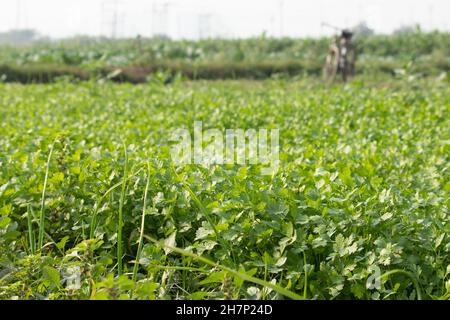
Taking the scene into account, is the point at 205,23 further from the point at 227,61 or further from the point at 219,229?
the point at 219,229

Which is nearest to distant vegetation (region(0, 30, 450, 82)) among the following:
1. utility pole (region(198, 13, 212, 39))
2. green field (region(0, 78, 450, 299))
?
green field (region(0, 78, 450, 299))

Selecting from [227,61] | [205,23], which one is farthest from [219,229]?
[205,23]

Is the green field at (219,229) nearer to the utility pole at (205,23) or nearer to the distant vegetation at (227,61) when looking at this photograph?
the distant vegetation at (227,61)

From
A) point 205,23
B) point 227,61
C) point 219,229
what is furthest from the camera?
point 205,23

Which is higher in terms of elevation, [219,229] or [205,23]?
[205,23]

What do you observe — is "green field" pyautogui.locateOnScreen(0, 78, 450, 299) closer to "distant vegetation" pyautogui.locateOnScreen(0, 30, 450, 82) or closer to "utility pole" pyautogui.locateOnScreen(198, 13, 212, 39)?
"distant vegetation" pyautogui.locateOnScreen(0, 30, 450, 82)

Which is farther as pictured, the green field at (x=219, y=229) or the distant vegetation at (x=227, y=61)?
the distant vegetation at (x=227, y=61)

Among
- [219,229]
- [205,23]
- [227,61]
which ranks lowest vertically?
[219,229]

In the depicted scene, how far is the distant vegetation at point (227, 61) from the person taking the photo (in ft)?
45.4

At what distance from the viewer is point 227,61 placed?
1512cm

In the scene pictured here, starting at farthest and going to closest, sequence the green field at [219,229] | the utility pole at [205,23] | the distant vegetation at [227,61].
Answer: the utility pole at [205,23], the distant vegetation at [227,61], the green field at [219,229]

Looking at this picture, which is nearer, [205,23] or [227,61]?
[227,61]

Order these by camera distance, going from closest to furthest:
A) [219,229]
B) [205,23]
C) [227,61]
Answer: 1. [219,229]
2. [227,61]
3. [205,23]

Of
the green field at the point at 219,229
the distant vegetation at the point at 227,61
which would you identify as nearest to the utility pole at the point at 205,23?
the distant vegetation at the point at 227,61
